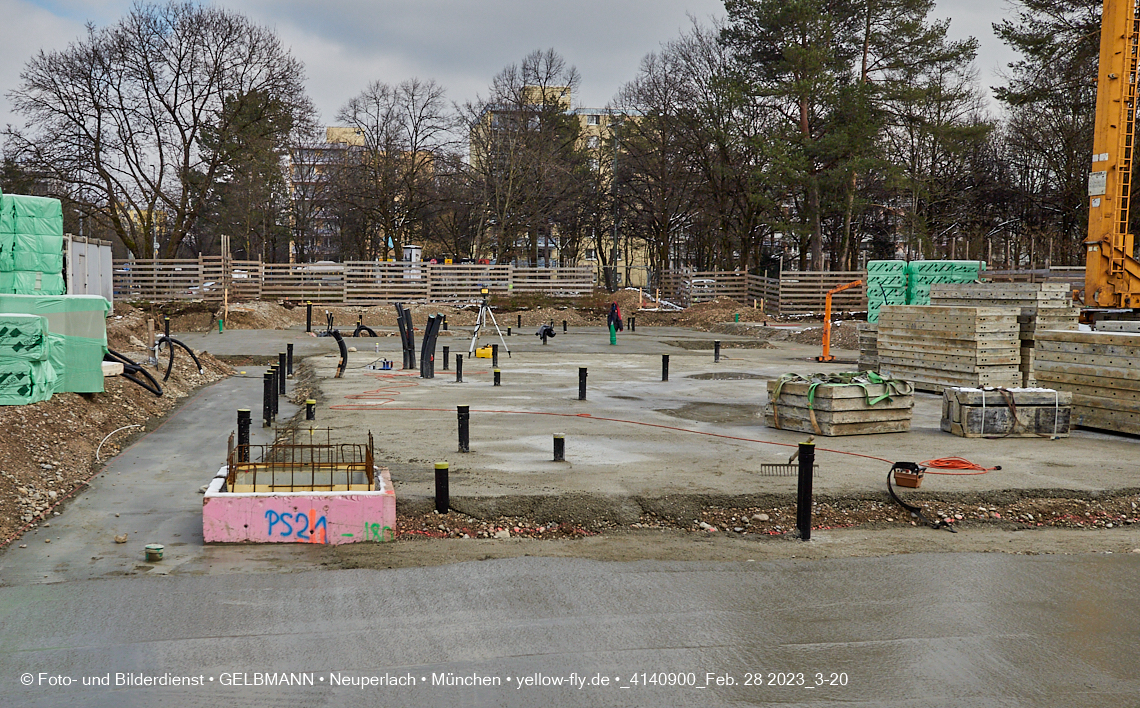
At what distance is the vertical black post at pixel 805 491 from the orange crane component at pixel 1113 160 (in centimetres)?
1852

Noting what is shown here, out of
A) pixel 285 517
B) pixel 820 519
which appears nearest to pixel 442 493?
pixel 285 517

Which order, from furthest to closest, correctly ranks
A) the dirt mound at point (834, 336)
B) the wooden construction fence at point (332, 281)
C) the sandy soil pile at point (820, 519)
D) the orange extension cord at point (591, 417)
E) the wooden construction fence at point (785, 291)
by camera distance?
1. the wooden construction fence at point (785, 291)
2. the wooden construction fence at point (332, 281)
3. the dirt mound at point (834, 336)
4. the orange extension cord at point (591, 417)
5. the sandy soil pile at point (820, 519)

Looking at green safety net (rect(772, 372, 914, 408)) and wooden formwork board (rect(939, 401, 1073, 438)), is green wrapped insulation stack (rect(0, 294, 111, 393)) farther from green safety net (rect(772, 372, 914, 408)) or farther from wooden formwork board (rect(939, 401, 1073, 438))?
wooden formwork board (rect(939, 401, 1073, 438))

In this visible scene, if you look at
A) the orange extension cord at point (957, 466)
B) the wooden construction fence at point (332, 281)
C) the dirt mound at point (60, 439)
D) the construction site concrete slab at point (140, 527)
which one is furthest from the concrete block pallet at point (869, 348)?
the wooden construction fence at point (332, 281)

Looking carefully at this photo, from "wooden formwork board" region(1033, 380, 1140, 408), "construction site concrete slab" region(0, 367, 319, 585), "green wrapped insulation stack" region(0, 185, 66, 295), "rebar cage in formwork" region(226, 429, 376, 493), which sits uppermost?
"green wrapped insulation stack" region(0, 185, 66, 295)

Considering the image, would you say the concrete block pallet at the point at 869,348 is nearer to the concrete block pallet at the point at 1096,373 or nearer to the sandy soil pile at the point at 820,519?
the concrete block pallet at the point at 1096,373

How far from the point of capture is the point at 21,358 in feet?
39.9

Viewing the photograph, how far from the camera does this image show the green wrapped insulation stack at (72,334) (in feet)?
41.9

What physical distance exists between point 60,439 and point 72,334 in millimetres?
2599

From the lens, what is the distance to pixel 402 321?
21688 mm

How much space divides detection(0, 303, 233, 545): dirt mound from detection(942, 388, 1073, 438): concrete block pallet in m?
11.7

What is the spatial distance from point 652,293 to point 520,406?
4654 centimetres

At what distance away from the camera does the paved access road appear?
5.18 metres

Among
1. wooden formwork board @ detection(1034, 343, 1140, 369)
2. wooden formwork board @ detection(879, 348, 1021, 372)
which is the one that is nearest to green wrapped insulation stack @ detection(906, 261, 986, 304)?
wooden formwork board @ detection(879, 348, 1021, 372)
